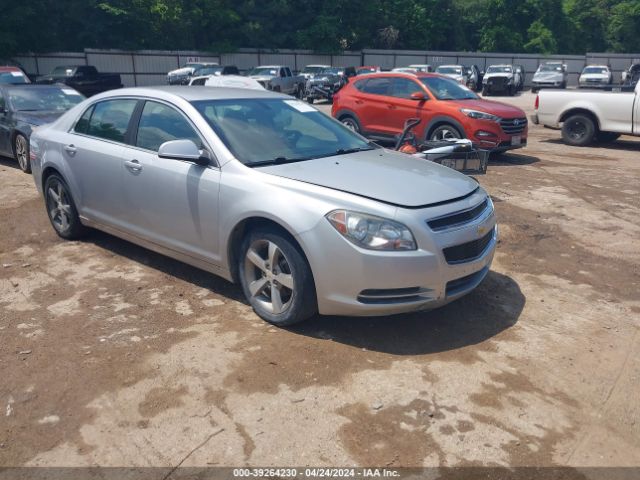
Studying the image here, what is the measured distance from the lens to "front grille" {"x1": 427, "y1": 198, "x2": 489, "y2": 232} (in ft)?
12.9

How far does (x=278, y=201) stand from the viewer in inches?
161

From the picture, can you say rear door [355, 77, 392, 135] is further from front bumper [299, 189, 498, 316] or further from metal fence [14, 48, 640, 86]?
metal fence [14, 48, 640, 86]

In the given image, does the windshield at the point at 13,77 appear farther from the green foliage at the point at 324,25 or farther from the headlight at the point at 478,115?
the green foliage at the point at 324,25

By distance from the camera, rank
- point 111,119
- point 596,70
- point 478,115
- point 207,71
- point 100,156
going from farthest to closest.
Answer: point 596,70
point 207,71
point 478,115
point 111,119
point 100,156

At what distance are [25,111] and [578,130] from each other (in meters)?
11.4

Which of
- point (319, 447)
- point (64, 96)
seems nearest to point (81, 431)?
point (319, 447)

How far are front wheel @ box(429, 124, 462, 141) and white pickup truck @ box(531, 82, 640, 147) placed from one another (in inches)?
159

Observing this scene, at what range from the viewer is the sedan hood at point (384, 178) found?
13.2 feet

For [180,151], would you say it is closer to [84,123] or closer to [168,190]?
[168,190]

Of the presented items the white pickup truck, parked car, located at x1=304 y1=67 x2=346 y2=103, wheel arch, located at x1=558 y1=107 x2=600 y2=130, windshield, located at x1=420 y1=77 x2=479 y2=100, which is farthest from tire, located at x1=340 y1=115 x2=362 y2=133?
parked car, located at x1=304 y1=67 x2=346 y2=103

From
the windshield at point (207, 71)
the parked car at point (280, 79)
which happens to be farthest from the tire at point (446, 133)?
the windshield at point (207, 71)

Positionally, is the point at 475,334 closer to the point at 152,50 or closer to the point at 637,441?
the point at 637,441

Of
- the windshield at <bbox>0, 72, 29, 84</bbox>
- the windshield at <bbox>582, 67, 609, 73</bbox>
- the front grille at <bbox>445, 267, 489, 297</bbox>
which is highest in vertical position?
the windshield at <bbox>0, 72, 29, 84</bbox>

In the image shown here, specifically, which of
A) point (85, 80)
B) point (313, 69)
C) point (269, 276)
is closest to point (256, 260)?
point (269, 276)
